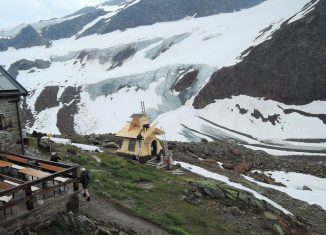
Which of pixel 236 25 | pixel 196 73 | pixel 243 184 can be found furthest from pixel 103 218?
pixel 236 25

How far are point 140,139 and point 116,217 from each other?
2094 cm

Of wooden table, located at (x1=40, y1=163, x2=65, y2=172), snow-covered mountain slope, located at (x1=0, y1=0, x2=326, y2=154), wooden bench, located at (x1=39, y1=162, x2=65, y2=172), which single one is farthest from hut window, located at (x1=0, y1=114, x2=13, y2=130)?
snow-covered mountain slope, located at (x1=0, y1=0, x2=326, y2=154)

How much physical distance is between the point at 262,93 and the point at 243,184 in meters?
52.0

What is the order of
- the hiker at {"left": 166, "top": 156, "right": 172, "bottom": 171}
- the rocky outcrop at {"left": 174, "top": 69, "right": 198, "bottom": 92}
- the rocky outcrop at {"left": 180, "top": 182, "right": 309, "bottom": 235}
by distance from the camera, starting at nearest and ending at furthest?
1. the rocky outcrop at {"left": 180, "top": 182, "right": 309, "bottom": 235}
2. the hiker at {"left": 166, "top": 156, "right": 172, "bottom": 171}
3. the rocky outcrop at {"left": 174, "top": 69, "right": 198, "bottom": 92}

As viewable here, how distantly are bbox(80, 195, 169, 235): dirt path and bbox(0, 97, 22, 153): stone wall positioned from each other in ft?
16.1

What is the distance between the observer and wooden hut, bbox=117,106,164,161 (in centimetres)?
3941

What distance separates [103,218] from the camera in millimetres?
17688

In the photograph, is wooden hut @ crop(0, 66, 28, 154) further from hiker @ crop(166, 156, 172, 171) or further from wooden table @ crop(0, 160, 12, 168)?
hiker @ crop(166, 156, 172, 171)

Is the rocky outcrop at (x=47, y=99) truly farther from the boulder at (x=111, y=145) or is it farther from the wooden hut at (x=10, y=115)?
the wooden hut at (x=10, y=115)

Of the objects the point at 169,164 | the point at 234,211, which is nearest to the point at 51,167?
the point at 234,211

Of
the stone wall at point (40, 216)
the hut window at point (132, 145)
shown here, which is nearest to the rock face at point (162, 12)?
the hut window at point (132, 145)

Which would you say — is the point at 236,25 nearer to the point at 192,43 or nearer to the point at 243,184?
the point at 192,43

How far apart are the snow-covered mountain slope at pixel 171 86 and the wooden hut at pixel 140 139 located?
2662cm

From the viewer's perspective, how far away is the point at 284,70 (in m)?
85.8
